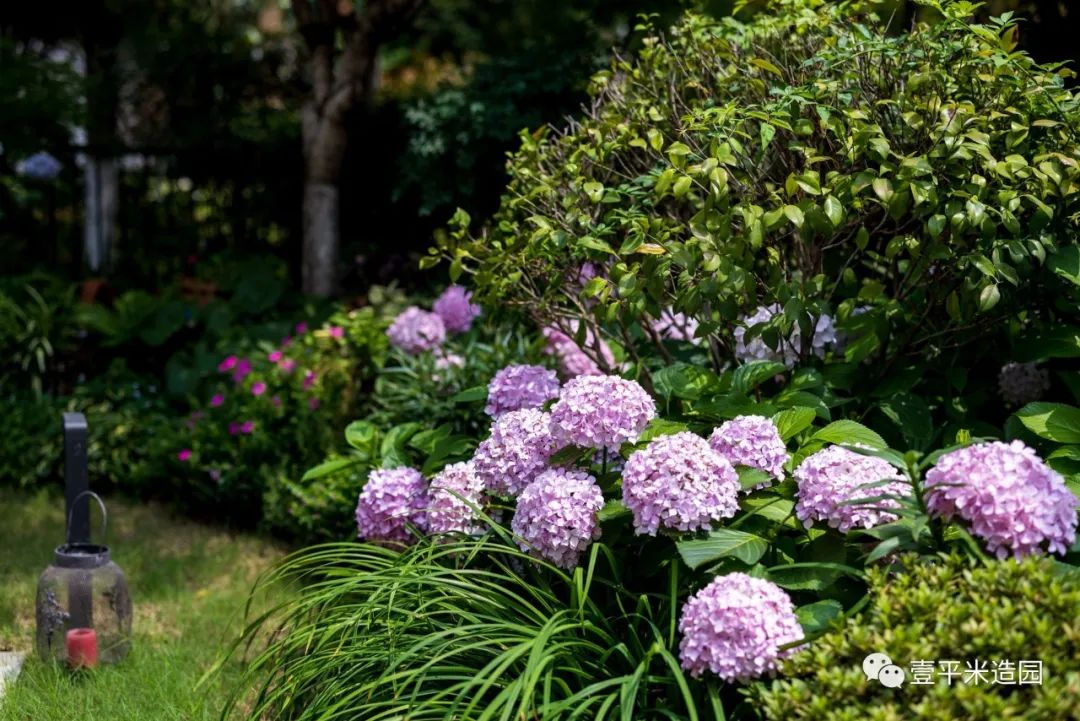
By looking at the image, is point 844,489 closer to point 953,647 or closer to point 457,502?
point 953,647

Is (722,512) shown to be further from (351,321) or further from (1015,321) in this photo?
(351,321)

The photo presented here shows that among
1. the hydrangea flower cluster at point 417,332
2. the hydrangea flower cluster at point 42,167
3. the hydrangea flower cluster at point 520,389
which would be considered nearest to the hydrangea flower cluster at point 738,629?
the hydrangea flower cluster at point 520,389

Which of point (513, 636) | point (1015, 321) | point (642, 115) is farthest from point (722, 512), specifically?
point (642, 115)

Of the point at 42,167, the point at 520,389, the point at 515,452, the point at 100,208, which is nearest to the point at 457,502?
the point at 515,452

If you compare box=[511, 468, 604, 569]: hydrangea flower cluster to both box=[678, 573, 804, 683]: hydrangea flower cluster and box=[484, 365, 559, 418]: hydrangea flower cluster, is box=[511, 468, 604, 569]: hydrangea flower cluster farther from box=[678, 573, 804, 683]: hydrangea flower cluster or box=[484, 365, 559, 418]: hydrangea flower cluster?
box=[484, 365, 559, 418]: hydrangea flower cluster

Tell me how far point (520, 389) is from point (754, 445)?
0.89 m

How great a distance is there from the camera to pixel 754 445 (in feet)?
9.00

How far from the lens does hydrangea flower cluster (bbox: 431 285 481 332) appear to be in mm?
4922

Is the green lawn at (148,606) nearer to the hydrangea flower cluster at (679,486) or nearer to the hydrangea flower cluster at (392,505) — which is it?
the hydrangea flower cluster at (392,505)

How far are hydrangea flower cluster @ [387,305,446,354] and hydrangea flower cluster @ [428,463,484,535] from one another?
1.68 metres

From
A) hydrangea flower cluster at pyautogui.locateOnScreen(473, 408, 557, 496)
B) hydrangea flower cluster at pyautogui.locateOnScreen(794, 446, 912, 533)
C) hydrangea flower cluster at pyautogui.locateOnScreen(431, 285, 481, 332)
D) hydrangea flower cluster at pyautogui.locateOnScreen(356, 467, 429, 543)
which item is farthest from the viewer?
hydrangea flower cluster at pyautogui.locateOnScreen(431, 285, 481, 332)

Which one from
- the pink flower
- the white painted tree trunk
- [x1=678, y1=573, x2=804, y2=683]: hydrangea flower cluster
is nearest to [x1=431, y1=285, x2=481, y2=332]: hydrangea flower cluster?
the pink flower

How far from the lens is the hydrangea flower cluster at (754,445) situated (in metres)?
2.74

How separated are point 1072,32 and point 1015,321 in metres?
2.65
